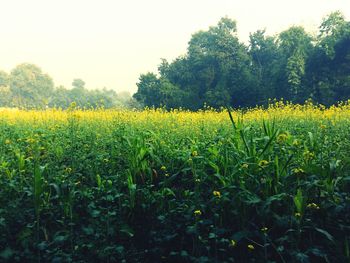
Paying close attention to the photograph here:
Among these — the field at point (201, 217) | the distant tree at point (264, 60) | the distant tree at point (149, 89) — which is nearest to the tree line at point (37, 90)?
the distant tree at point (149, 89)

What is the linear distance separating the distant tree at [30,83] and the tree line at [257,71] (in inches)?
1978

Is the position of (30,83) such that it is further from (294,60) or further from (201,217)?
(201,217)

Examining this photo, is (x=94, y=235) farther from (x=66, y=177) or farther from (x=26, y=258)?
(x=66, y=177)

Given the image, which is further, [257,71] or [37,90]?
[37,90]

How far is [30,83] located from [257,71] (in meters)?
70.1

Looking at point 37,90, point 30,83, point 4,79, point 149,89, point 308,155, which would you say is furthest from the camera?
point 37,90

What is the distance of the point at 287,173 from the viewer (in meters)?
3.55

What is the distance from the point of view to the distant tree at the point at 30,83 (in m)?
80.2

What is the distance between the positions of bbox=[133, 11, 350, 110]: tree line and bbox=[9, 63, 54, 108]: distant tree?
165 feet

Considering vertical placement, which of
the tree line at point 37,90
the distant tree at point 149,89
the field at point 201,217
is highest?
the tree line at point 37,90

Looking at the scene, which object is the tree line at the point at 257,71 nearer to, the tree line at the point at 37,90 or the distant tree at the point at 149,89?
the distant tree at the point at 149,89

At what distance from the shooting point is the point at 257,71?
35125 mm

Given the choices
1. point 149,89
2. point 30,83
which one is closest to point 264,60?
point 149,89

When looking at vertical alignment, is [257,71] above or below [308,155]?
above
